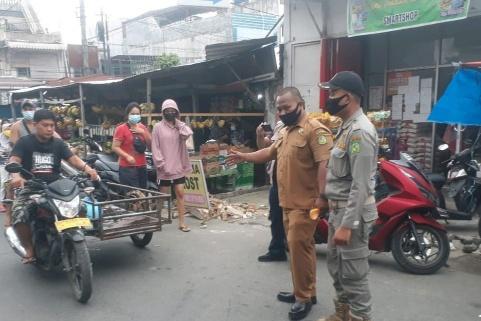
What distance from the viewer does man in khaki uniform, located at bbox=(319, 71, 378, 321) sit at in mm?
2756

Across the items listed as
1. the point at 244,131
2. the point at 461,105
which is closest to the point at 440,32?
the point at 461,105

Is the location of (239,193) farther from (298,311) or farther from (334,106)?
(334,106)

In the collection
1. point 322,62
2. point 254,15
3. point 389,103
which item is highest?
point 254,15

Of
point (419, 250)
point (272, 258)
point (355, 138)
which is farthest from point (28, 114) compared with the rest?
point (419, 250)

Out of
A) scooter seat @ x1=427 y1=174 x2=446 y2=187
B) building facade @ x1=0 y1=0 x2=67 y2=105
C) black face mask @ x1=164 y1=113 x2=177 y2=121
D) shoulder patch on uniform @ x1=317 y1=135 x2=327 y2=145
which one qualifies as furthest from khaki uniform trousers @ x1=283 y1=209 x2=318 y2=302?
building facade @ x1=0 y1=0 x2=67 y2=105

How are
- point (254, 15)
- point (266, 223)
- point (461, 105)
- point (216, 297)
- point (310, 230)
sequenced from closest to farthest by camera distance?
point (310, 230)
point (216, 297)
point (461, 105)
point (266, 223)
point (254, 15)

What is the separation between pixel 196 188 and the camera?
710cm

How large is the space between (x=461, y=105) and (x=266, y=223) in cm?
315

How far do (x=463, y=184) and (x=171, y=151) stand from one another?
3879 mm

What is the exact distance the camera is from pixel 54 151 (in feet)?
14.8

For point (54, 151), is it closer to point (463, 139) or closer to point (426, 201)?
point (426, 201)

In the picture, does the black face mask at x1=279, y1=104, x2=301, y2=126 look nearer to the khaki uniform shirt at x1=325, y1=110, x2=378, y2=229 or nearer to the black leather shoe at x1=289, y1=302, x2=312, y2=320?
the khaki uniform shirt at x1=325, y1=110, x2=378, y2=229

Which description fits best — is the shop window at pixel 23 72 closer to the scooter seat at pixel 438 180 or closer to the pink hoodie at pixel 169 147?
the pink hoodie at pixel 169 147

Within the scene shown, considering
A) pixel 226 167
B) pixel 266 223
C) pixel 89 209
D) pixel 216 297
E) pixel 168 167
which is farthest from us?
pixel 226 167
